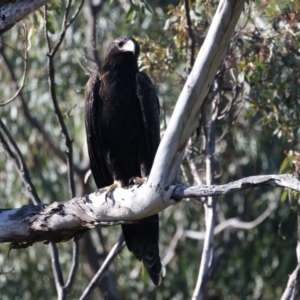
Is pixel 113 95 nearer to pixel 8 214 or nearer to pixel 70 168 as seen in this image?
pixel 70 168

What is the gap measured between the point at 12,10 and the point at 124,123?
151 centimetres

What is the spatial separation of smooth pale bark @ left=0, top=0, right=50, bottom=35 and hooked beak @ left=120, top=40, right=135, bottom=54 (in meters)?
1.33

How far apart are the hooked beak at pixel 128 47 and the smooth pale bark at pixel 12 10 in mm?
1331

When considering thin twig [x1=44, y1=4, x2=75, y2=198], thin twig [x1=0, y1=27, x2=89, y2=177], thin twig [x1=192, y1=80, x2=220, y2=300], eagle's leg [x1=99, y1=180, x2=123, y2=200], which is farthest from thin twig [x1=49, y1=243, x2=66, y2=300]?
thin twig [x1=0, y1=27, x2=89, y2=177]

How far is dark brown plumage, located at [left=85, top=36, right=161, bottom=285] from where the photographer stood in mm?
5574

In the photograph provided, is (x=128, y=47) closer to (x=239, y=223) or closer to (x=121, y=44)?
(x=121, y=44)

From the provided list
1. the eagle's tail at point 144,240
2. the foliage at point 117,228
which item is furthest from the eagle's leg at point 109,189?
the foliage at point 117,228

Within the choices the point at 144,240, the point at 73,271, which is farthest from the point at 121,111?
the point at 73,271

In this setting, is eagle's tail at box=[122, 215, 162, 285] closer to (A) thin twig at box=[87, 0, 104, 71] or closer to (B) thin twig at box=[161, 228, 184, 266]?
(A) thin twig at box=[87, 0, 104, 71]

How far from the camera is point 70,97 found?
10156 mm

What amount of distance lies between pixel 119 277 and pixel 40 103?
99.3 inches

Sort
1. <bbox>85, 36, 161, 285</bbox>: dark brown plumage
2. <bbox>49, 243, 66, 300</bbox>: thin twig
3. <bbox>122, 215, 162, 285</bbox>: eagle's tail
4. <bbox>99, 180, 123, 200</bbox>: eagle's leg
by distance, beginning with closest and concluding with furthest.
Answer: <bbox>99, 180, 123, 200</bbox>: eagle's leg, <bbox>122, 215, 162, 285</bbox>: eagle's tail, <bbox>85, 36, 161, 285</bbox>: dark brown plumage, <bbox>49, 243, 66, 300</bbox>: thin twig

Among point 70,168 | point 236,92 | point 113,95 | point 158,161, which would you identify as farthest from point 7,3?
point 236,92

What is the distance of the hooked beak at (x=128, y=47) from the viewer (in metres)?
5.71
